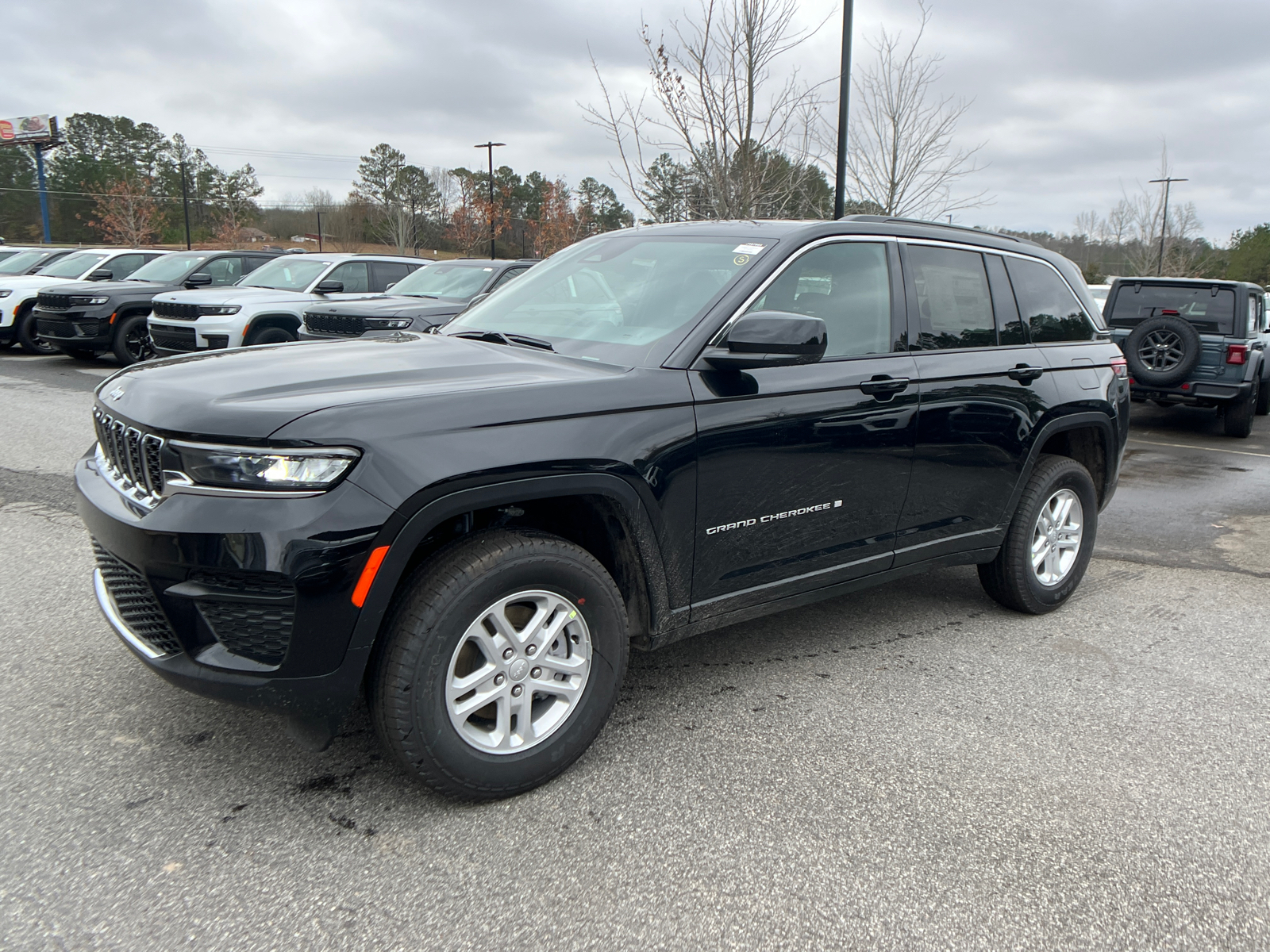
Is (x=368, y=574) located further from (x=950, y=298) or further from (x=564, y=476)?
(x=950, y=298)

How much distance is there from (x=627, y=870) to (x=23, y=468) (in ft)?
21.4

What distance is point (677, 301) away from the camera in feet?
11.1

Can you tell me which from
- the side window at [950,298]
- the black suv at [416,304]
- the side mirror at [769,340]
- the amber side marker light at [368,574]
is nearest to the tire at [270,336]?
the black suv at [416,304]

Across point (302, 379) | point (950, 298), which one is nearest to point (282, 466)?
point (302, 379)

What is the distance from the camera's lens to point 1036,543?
4.49m

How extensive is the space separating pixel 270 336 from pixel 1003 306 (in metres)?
9.74

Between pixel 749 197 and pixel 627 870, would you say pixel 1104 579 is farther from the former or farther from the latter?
pixel 749 197

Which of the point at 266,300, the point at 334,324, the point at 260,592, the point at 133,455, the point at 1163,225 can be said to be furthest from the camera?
the point at 1163,225

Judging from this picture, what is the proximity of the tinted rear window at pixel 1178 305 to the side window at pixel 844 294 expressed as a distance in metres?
9.23

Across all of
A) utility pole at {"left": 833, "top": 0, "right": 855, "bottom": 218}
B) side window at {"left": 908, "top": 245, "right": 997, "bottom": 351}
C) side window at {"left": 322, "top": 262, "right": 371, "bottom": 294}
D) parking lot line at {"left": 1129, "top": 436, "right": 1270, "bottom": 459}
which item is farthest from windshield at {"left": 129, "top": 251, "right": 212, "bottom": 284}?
side window at {"left": 908, "top": 245, "right": 997, "bottom": 351}

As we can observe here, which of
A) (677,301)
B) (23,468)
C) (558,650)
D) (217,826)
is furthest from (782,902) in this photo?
(23,468)

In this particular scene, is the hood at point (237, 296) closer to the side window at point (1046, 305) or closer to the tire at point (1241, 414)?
the side window at point (1046, 305)

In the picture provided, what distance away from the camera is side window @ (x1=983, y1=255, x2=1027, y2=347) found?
4.28 m

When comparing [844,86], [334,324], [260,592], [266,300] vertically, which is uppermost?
[844,86]
